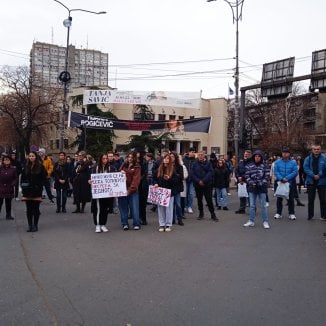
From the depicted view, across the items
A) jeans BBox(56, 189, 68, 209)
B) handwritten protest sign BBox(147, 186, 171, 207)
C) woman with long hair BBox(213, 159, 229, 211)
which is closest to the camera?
handwritten protest sign BBox(147, 186, 171, 207)

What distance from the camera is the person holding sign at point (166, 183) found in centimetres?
979

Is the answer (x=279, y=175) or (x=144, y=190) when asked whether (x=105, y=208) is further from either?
(x=279, y=175)

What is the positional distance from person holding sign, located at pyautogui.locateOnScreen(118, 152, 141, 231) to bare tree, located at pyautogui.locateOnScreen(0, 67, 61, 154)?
30.9 metres

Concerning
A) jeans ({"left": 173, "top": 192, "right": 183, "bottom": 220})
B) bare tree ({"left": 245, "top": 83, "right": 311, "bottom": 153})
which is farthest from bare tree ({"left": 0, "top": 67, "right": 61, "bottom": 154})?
jeans ({"left": 173, "top": 192, "right": 183, "bottom": 220})

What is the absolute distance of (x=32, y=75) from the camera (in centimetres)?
3991

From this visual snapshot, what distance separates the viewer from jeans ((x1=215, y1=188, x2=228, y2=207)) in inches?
546

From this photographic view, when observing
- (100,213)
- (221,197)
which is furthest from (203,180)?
(100,213)

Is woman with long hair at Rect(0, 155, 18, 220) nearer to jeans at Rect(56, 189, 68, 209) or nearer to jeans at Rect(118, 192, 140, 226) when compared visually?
jeans at Rect(56, 189, 68, 209)

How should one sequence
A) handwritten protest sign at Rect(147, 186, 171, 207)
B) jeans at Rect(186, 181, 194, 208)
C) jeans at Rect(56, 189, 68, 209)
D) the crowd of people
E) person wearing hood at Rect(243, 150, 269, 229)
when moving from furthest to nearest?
jeans at Rect(56, 189, 68, 209) < jeans at Rect(186, 181, 194, 208) < person wearing hood at Rect(243, 150, 269, 229) < handwritten protest sign at Rect(147, 186, 171, 207) < the crowd of people

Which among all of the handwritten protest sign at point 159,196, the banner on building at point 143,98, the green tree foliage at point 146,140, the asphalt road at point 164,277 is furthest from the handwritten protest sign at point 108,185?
the green tree foliage at point 146,140

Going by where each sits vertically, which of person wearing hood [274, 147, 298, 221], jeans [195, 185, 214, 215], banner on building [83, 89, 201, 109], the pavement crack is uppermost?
banner on building [83, 89, 201, 109]

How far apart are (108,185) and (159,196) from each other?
3.97 ft

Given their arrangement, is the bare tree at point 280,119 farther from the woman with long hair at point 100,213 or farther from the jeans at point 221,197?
the woman with long hair at point 100,213

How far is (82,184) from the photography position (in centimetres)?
1271
